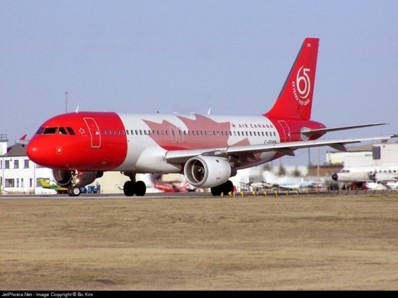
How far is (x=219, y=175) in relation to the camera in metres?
56.3

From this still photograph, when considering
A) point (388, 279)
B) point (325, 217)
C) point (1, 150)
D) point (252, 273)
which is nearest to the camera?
point (388, 279)

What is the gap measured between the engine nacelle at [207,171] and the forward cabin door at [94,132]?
461 centimetres

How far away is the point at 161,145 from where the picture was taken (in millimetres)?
59969

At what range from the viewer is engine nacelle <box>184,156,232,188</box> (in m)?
56.1

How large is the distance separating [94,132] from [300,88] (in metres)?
18.3

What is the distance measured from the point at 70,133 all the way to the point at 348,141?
48.3ft

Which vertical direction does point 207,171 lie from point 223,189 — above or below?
above

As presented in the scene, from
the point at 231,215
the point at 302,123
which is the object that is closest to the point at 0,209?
the point at 231,215

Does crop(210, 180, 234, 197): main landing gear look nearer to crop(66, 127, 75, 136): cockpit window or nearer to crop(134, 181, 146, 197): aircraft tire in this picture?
crop(134, 181, 146, 197): aircraft tire

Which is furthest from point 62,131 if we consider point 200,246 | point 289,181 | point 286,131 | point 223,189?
point 200,246

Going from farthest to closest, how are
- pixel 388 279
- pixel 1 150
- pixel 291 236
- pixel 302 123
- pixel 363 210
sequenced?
1. pixel 1 150
2. pixel 302 123
3. pixel 363 210
4. pixel 291 236
5. pixel 388 279

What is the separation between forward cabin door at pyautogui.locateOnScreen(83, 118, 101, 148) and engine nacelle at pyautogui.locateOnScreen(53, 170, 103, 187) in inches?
154

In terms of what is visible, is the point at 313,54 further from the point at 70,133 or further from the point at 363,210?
the point at 363,210

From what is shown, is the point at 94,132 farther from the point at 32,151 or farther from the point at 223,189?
the point at 223,189
